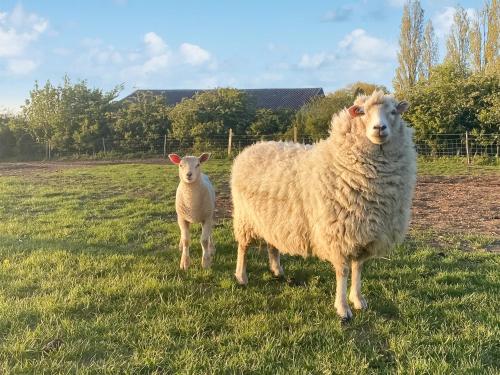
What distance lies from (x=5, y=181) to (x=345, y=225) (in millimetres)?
12947

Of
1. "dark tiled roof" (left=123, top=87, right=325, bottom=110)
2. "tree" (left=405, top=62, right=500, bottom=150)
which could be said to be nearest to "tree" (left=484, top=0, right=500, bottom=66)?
"tree" (left=405, top=62, right=500, bottom=150)

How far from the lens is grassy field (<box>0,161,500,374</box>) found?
3047 mm

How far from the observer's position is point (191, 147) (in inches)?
930

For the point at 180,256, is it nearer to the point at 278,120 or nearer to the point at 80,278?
the point at 80,278

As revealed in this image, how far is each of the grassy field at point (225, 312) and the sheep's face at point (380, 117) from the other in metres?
1.60

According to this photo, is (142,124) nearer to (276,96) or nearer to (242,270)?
(276,96)

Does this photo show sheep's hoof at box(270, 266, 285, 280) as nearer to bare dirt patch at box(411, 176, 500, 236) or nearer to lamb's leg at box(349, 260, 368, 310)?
lamb's leg at box(349, 260, 368, 310)

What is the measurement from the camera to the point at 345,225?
4.04 m

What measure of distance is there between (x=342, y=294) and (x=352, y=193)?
95cm

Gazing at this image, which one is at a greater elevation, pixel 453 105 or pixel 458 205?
pixel 453 105

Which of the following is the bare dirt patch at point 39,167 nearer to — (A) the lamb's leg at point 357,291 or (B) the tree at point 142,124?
(B) the tree at point 142,124

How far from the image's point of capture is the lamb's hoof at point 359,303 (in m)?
4.09

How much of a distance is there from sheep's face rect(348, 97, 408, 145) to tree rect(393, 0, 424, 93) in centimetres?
2887

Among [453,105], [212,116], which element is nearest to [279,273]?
[453,105]
